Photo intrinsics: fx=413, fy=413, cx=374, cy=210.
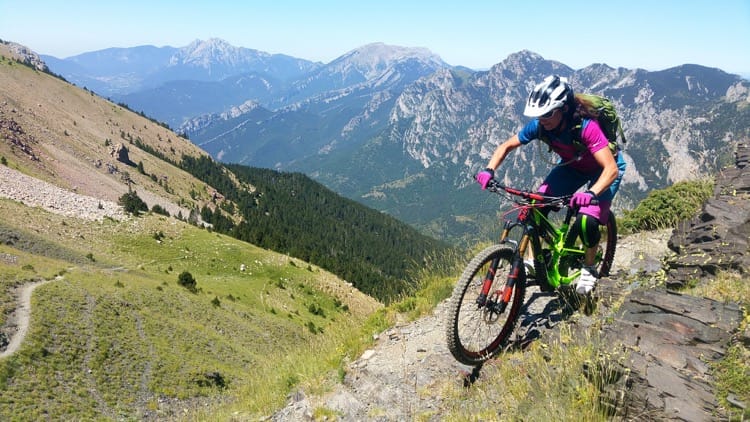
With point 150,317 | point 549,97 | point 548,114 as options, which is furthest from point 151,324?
point 549,97

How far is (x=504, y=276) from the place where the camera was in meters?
7.04

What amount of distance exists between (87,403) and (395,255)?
174082 millimetres

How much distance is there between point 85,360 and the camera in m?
29.1

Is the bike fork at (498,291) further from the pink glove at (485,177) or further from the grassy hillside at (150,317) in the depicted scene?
the grassy hillside at (150,317)

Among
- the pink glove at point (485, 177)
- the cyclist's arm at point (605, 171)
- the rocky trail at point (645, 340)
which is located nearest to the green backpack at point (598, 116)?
the cyclist's arm at point (605, 171)

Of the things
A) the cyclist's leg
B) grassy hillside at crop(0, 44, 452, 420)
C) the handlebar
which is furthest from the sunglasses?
grassy hillside at crop(0, 44, 452, 420)

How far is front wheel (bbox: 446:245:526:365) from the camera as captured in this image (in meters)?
6.71

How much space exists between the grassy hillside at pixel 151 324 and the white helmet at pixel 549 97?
6.14 m

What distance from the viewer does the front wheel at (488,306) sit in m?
6.71

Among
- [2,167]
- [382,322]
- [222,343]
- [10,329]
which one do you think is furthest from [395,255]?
[382,322]

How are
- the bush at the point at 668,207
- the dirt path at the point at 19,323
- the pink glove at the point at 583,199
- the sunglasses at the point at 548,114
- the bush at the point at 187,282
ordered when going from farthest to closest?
the bush at the point at 187,282 < the dirt path at the point at 19,323 < the bush at the point at 668,207 < the sunglasses at the point at 548,114 < the pink glove at the point at 583,199

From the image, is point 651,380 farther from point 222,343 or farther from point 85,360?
point 222,343

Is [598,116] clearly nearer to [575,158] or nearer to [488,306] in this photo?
[575,158]

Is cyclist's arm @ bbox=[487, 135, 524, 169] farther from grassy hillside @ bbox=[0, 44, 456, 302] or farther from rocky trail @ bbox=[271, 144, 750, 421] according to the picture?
grassy hillside @ bbox=[0, 44, 456, 302]
